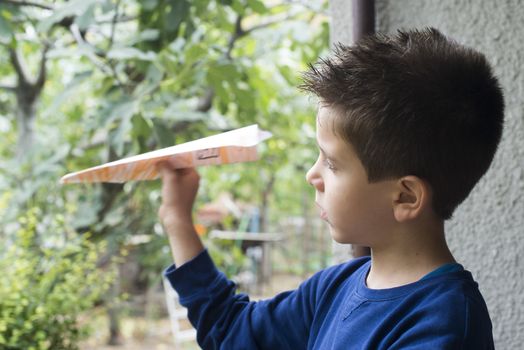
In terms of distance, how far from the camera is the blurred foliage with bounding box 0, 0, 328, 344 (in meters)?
1.76

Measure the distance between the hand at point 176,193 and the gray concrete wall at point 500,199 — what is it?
52cm

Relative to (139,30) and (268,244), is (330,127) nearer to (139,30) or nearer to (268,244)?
(139,30)

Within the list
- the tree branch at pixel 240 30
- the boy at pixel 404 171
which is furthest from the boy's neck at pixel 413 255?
the tree branch at pixel 240 30

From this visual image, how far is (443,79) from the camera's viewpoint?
700 millimetres

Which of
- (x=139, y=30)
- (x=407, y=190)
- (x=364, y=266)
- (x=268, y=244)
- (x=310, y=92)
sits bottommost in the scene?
(x=268, y=244)

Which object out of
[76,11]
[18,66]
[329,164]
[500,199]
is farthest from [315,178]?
[18,66]

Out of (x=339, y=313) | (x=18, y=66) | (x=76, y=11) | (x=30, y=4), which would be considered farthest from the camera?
(x=18, y=66)

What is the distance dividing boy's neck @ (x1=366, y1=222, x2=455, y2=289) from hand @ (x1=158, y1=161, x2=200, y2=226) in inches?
15.3

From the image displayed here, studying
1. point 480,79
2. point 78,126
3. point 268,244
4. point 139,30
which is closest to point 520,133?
point 480,79

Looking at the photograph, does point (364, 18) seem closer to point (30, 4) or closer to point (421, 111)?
point (421, 111)

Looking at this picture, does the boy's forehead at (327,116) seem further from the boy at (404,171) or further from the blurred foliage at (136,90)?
the blurred foliage at (136,90)

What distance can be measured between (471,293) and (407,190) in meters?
0.14

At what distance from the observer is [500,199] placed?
3.70ft

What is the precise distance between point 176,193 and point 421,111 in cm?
48
